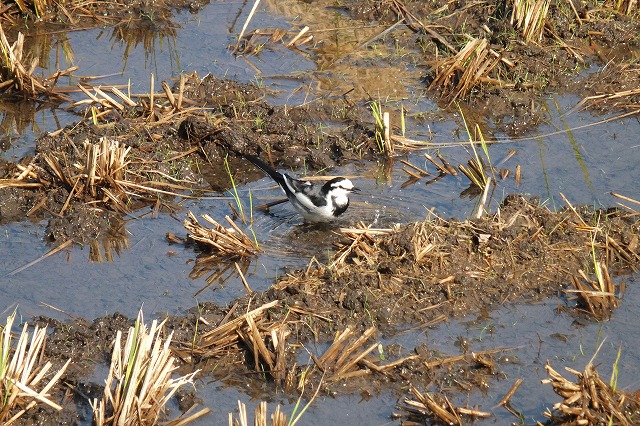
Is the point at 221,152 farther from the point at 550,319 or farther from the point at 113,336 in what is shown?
the point at 550,319

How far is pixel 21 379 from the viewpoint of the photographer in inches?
208

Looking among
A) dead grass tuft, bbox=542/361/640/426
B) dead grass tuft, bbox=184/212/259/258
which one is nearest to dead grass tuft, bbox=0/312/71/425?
dead grass tuft, bbox=184/212/259/258

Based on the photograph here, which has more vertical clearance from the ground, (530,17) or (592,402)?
(530,17)

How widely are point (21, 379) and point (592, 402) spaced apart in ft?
10.9

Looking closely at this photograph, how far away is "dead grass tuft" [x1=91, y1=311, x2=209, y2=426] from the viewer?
4.98 meters

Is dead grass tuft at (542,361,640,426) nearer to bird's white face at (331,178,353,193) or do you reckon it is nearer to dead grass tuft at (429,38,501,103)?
bird's white face at (331,178,353,193)

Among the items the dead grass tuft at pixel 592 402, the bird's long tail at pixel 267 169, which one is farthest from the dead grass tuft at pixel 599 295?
the bird's long tail at pixel 267 169

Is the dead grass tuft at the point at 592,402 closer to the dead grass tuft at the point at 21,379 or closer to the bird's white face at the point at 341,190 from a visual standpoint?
the dead grass tuft at the point at 21,379

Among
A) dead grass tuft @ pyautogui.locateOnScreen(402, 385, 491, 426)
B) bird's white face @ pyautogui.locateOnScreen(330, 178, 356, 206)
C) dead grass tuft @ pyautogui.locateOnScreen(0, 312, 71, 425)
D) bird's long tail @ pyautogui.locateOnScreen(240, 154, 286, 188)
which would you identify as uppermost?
dead grass tuft @ pyautogui.locateOnScreen(0, 312, 71, 425)

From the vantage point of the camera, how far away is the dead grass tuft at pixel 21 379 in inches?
200

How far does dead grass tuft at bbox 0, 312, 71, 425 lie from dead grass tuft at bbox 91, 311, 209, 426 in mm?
381

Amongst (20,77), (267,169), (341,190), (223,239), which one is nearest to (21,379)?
(223,239)

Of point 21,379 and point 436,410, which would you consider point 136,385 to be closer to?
point 21,379

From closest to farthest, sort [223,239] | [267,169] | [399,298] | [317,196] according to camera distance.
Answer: [399,298] < [223,239] < [317,196] < [267,169]
